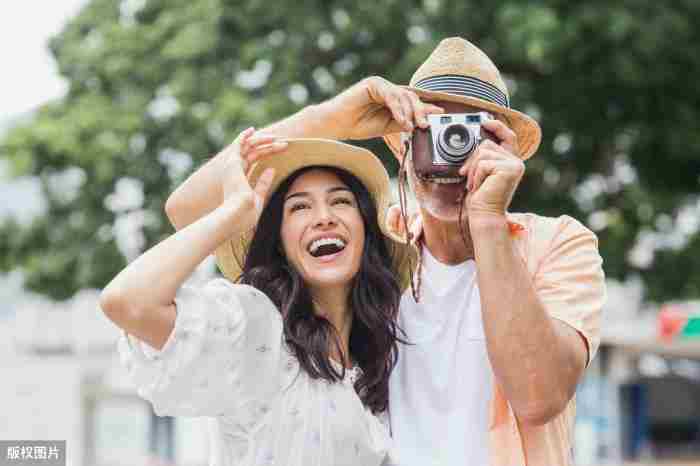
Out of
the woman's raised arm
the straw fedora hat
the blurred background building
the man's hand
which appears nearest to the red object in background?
the blurred background building

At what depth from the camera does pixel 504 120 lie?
314 cm

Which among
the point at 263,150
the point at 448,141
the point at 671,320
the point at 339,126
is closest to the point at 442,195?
the point at 448,141

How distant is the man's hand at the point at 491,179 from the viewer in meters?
2.70

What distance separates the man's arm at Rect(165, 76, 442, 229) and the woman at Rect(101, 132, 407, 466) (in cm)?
6

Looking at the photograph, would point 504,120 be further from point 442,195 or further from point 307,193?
point 307,193

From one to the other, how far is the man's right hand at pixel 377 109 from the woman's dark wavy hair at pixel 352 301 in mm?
133

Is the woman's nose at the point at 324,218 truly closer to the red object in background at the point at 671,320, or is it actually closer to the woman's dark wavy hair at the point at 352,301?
the woman's dark wavy hair at the point at 352,301

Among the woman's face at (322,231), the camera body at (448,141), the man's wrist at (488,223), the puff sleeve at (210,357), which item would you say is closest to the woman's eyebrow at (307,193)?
the woman's face at (322,231)

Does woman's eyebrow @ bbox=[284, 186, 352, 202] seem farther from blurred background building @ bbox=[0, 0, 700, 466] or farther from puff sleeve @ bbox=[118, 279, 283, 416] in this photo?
blurred background building @ bbox=[0, 0, 700, 466]

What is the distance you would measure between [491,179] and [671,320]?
397 inches

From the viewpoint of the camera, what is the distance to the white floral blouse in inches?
102

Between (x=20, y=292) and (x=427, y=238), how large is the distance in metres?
8.88

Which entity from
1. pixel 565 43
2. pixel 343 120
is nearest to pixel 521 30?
pixel 565 43

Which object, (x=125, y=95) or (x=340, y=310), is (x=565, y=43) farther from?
(x=340, y=310)
